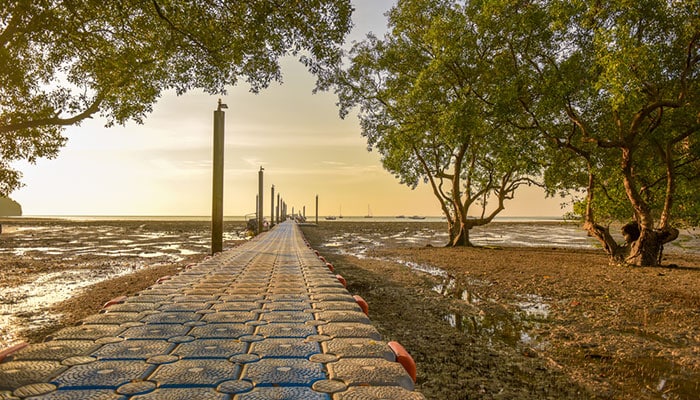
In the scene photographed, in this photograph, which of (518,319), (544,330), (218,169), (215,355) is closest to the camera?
(215,355)

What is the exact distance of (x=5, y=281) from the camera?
460 inches

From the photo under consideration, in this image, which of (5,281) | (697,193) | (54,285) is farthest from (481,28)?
(5,281)

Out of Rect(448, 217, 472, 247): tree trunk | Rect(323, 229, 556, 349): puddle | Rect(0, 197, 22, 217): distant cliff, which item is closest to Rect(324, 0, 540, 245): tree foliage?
Rect(448, 217, 472, 247): tree trunk

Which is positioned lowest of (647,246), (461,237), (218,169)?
(461,237)

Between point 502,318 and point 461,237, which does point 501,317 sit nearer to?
point 502,318

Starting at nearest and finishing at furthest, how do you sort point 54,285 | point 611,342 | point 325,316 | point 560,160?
point 325,316
point 611,342
point 54,285
point 560,160

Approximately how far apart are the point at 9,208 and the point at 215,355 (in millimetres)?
177410

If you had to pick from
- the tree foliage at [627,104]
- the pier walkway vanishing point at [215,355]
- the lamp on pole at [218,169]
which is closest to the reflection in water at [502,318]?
the pier walkway vanishing point at [215,355]

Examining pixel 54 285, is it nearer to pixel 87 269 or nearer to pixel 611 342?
pixel 87 269

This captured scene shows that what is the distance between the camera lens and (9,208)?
138m

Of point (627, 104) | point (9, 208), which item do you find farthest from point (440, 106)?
point (9, 208)

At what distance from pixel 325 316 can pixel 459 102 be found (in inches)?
521

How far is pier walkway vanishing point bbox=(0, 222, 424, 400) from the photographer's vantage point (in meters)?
2.32

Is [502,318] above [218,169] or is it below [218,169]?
below
